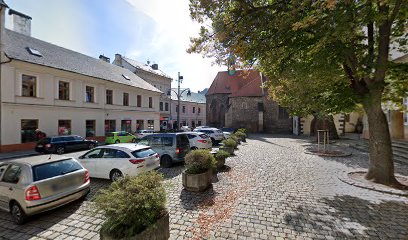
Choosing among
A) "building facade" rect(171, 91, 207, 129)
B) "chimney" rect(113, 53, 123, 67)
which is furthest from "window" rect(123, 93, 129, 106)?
"building facade" rect(171, 91, 207, 129)

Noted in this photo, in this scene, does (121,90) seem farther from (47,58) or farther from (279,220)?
(279,220)

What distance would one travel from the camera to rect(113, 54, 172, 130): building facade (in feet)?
123

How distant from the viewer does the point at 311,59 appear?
6.66 metres

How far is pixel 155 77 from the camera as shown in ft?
139

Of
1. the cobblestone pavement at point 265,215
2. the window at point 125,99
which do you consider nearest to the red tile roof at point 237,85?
the window at point 125,99

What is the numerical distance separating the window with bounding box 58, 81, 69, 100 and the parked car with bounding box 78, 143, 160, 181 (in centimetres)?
1369

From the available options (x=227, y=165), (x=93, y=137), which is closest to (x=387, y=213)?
(x=227, y=165)

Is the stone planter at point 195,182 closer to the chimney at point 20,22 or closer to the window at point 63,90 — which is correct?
the window at point 63,90

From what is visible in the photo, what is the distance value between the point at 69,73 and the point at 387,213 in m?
22.9

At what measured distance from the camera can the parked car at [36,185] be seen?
459 centimetres

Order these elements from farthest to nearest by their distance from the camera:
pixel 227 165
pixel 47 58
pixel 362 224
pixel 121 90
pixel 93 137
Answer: pixel 121 90
pixel 93 137
pixel 47 58
pixel 227 165
pixel 362 224

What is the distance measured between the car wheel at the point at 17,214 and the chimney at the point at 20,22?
78.2ft

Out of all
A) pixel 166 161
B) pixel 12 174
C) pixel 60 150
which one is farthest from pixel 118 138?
pixel 12 174

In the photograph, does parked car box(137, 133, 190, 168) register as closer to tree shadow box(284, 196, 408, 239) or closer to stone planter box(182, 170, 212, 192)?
stone planter box(182, 170, 212, 192)
